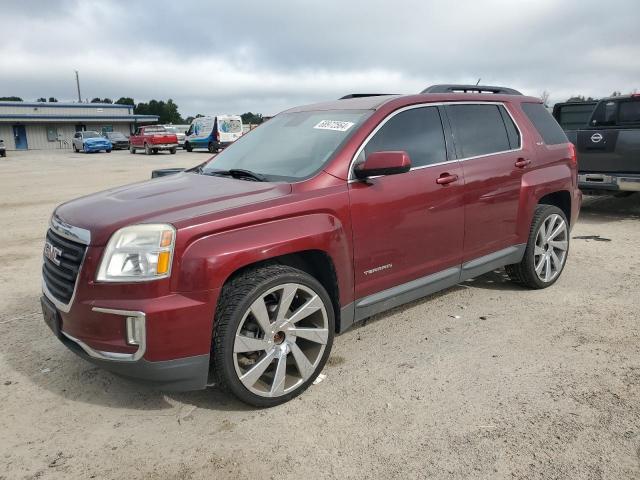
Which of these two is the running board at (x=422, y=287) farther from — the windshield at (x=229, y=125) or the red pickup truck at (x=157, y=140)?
the red pickup truck at (x=157, y=140)

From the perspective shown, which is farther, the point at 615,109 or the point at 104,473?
the point at 615,109

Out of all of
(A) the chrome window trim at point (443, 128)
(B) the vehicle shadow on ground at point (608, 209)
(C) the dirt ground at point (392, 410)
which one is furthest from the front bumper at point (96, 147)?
(A) the chrome window trim at point (443, 128)

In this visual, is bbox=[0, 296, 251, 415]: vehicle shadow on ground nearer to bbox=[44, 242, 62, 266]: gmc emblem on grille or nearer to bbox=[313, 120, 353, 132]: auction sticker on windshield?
bbox=[44, 242, 62, 266]: gmc emblem on grille

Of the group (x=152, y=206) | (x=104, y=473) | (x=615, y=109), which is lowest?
(x=104, y=473)

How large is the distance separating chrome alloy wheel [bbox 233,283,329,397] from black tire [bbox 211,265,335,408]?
0.10 feet

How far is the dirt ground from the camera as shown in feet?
8.38

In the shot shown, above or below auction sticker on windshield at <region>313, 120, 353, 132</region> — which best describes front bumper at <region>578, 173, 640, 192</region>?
below

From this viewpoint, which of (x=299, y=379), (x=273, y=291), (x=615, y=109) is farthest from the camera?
(x=615, y=109)

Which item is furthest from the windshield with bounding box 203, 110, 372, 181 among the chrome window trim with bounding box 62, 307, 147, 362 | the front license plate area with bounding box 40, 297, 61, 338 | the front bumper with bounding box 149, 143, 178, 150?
the front bumper with bounding box 149, 143, 178, 150

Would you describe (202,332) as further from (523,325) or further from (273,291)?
(523,325)

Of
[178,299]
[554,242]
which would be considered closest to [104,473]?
[178,299]

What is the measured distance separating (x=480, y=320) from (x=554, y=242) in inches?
54.2

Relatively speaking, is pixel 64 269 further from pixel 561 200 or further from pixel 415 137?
pixel 561 200

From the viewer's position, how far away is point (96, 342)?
2750 millimetres
